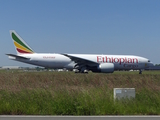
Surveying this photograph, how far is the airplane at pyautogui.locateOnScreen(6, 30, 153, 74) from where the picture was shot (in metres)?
33.7

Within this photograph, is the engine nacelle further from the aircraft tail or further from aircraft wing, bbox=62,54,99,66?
the aircraft tail

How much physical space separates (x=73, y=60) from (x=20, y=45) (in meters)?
9.27

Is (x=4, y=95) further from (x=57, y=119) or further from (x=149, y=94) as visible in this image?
(x=149, y=94)

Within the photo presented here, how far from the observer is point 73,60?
1368 inches

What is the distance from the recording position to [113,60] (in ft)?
118

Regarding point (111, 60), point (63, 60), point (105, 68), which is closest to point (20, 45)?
point (63, 60)

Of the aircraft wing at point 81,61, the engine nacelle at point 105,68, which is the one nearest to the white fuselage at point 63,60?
the aircraft wing at point 81,61

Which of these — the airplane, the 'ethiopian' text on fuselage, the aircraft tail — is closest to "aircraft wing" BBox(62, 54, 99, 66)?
the airplane

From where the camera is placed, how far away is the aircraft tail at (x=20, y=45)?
37281 millimetres

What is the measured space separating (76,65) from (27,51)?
27.0 feet

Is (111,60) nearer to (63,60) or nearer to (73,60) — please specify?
(73,60)

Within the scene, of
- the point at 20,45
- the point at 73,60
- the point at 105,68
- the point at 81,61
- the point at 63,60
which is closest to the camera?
the point at 105,68

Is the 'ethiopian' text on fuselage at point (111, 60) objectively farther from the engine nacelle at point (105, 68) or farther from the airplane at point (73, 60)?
the engine nacelle at point (105, 68)

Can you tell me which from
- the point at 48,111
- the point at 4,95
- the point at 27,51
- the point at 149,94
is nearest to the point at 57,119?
the point at 48,111
